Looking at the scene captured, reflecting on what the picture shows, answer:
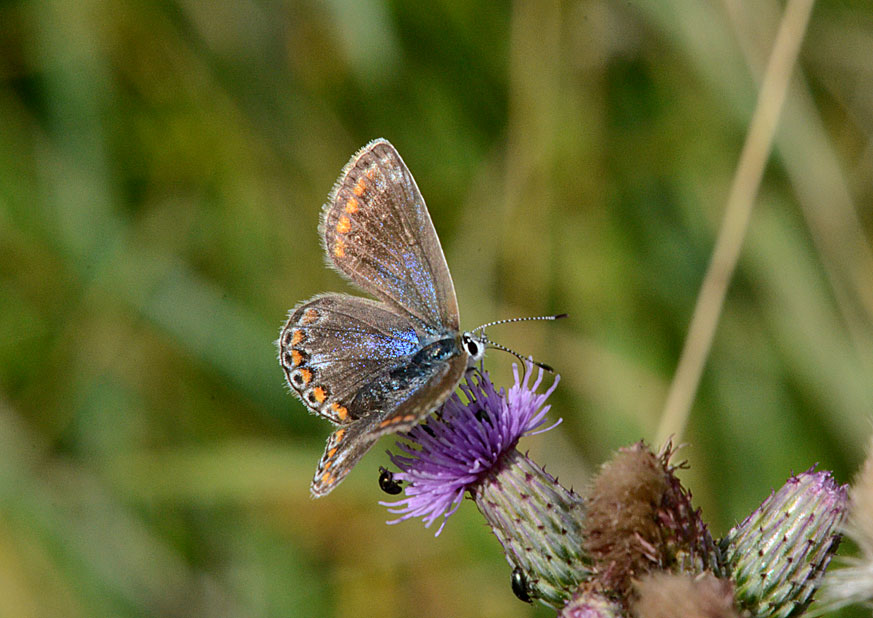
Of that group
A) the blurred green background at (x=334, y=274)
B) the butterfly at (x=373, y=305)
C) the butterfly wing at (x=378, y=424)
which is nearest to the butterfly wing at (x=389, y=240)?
the butterfly at (x=373, y=305)

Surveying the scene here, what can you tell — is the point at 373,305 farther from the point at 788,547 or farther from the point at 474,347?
the point at 788,547

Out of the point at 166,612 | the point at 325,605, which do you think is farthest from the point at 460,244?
the point at 166,612

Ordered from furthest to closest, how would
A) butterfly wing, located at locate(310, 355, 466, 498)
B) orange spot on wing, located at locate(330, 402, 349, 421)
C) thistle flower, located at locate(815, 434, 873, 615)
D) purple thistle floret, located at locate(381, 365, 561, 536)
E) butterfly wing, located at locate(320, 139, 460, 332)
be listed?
butterfly wing, located at locate(320, 139, 460, 332), orange spot on wing, located at locate(330, 402, 349, 421), purple thistle floret, located at locate(381, 365, 561, 536), butterfly wing, located at locate(310, 355, 466, 498), thistle flower, located at locate(815, 434, 873, 615)

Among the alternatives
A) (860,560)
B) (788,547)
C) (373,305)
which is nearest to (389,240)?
(373,305)

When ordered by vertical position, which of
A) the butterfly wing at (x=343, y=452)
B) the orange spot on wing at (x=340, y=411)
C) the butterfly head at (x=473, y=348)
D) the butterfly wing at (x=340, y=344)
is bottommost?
the butterfly wing at (x=343, y=452)

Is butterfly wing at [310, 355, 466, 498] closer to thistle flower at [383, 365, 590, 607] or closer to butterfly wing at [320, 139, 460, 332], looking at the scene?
thistle flower at [383, 365, 590, 607]

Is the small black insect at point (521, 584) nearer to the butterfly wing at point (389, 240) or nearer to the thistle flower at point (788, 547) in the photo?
the thistle flower at point (788, 547)

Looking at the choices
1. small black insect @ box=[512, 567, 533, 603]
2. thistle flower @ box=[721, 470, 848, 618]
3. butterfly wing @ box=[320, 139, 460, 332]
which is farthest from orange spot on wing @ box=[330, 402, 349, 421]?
thistle flower @ box=[721, 470, 848, 618]
